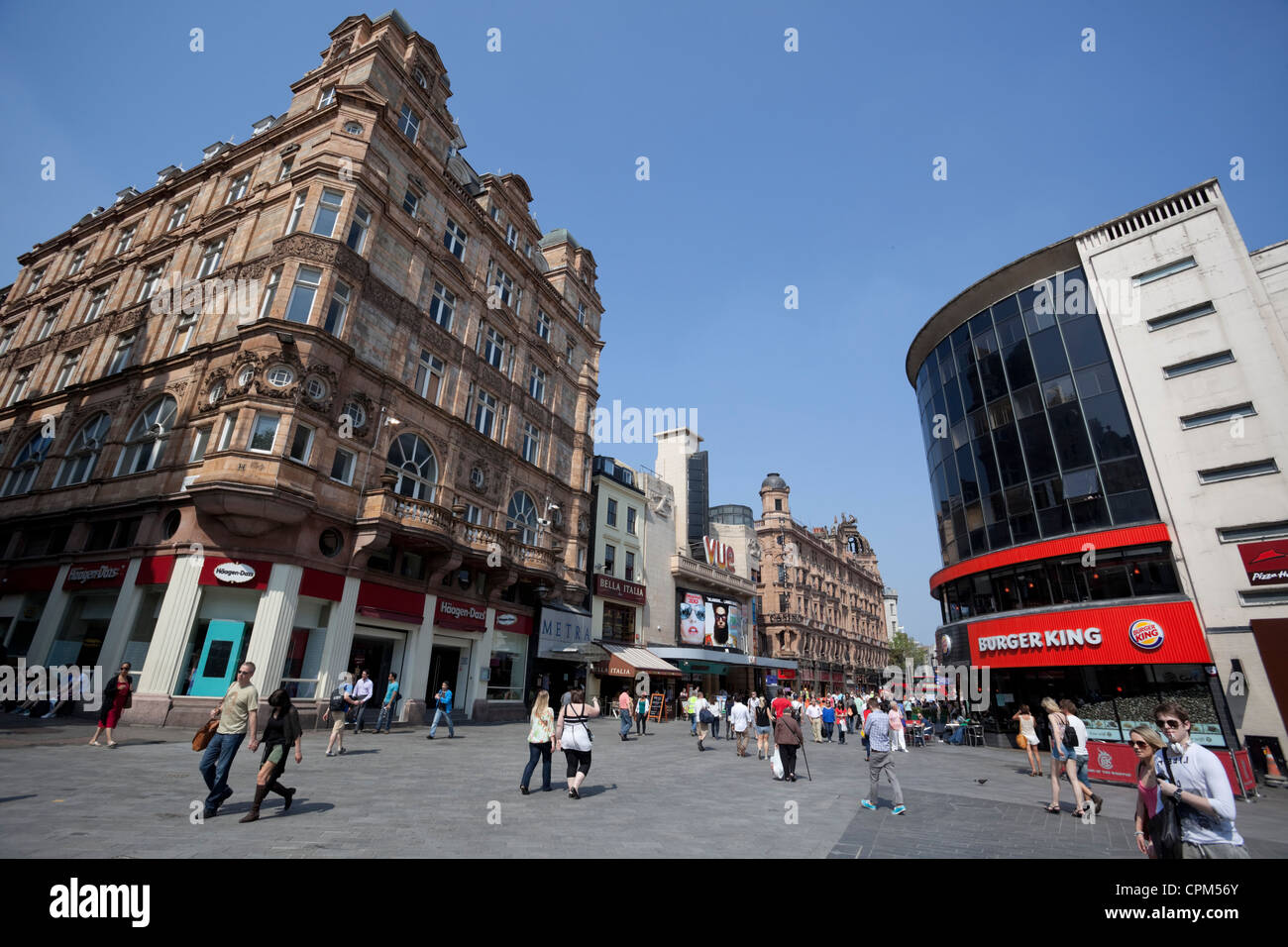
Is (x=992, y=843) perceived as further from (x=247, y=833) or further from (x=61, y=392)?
(x=61, y=392)

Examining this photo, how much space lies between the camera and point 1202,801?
470 centimetres

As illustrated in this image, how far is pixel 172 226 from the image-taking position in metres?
28.7

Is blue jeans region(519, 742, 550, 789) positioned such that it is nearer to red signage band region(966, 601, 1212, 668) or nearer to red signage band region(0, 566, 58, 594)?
red signage band region(966, 601, 1212, 668)

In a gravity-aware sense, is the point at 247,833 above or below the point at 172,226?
below

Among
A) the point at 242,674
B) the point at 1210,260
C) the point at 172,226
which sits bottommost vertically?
the point at 242,674

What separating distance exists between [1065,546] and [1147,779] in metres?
22.6

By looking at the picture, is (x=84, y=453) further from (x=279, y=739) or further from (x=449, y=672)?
(x=279, y=739)

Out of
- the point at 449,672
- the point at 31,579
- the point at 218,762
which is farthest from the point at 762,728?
the point at 31,579

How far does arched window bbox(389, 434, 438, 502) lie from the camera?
2300 cm
